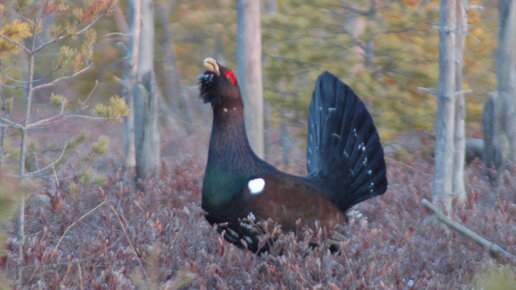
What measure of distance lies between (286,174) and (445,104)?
7.93 feet

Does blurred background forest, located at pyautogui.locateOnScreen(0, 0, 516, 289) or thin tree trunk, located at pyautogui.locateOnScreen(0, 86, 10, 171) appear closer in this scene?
blurred background forest, located at pyautogui.locateOnScreen(0, 0, 516, 289)

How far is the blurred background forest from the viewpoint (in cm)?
515

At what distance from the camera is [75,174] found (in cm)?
699

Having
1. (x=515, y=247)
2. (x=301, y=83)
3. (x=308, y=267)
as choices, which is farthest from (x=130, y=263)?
(x=301, y=83)

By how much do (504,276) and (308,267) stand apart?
305 centimetres

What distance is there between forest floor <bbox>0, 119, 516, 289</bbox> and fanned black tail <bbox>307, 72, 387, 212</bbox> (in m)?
0.30

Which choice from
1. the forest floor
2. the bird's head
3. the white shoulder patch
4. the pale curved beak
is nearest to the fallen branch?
the forest floor

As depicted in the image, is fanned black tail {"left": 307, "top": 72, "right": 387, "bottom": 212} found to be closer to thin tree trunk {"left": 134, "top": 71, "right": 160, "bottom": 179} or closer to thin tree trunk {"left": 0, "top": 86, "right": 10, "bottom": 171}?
thin tree trunk {"left": 0, "top": 86, "right": 10, "bottom": 171}

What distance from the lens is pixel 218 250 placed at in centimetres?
544

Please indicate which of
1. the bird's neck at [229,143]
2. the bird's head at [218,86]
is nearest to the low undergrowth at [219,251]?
the bird's neck at [229,143]

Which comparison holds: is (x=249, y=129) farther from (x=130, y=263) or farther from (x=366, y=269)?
(x=366, y=269)

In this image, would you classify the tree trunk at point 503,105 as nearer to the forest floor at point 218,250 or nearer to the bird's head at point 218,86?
the forest floor at point 218,250

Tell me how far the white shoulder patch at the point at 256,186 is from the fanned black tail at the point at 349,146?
1002 mm

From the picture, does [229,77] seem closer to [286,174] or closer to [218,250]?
[286,174]
